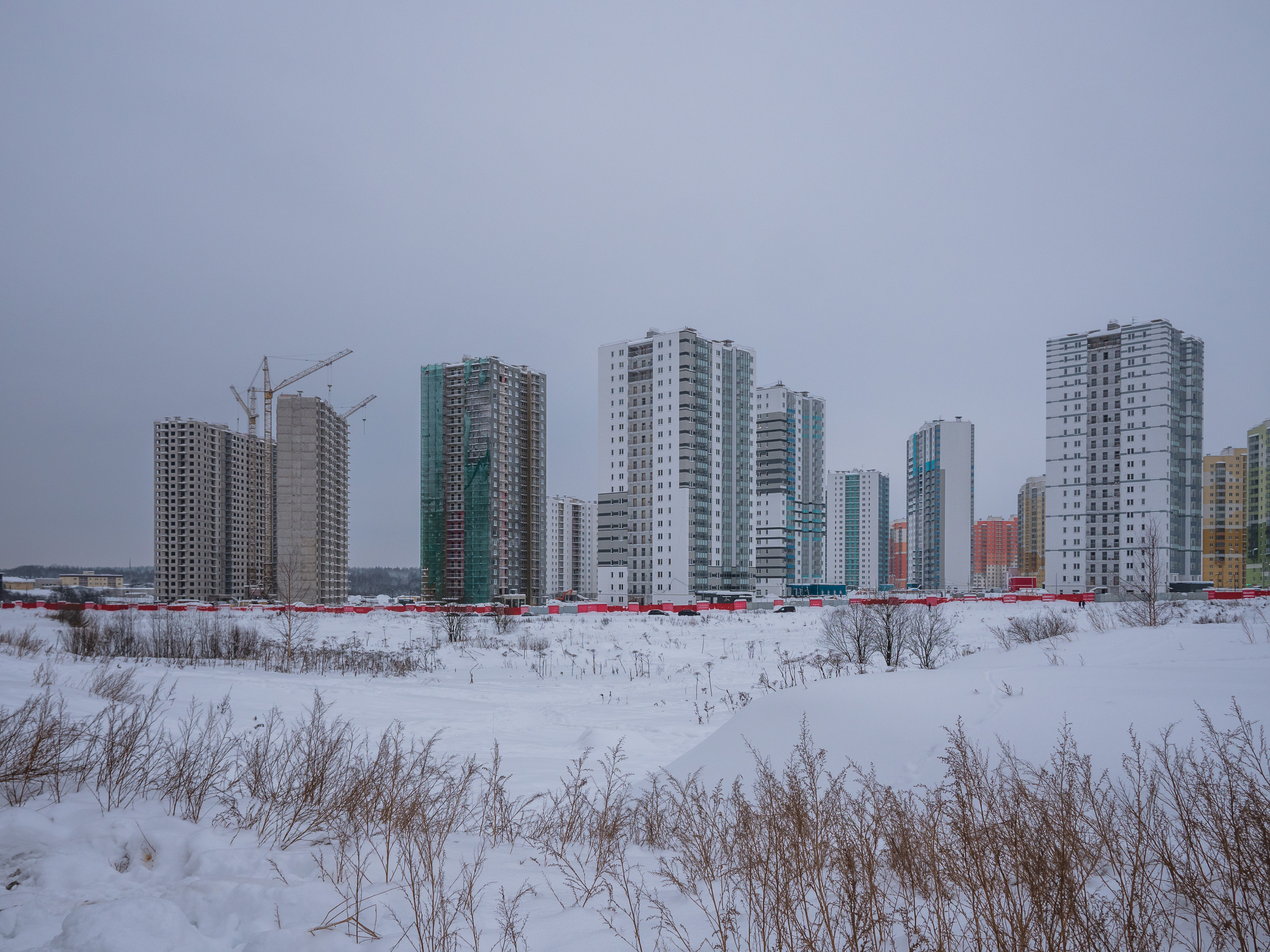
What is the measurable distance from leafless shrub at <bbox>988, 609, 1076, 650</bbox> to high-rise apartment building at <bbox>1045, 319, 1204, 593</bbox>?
62.4 meters

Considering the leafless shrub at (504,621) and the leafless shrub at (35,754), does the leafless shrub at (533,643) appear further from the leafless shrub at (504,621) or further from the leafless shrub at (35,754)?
the leafless shrub at (35,754)

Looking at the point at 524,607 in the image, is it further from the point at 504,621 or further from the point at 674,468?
the point at 674,468

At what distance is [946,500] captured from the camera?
444 ft

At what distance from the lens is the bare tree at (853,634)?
64.5ft

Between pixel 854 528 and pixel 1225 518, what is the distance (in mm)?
73323

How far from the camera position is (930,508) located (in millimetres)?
139000

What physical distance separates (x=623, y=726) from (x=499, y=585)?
79.0 meters

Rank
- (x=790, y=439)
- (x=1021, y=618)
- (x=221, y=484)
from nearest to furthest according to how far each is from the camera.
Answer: (x=1021, y=618) < (x=221, y=484) < (x=790, y=439)

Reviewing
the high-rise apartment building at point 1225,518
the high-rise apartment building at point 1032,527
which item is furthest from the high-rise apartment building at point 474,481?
the high-rise apartment building at point 1032,527

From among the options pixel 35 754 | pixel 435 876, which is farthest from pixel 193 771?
pixel 435 876

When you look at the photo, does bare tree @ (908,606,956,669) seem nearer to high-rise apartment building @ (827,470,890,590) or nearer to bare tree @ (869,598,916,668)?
bare tree @ (869,598,916,668)

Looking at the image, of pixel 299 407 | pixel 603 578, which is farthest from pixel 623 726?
pixel 299 407

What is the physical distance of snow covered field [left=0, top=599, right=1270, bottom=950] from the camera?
365 centimetres

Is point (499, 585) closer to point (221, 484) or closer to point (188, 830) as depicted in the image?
point (221, 484)
